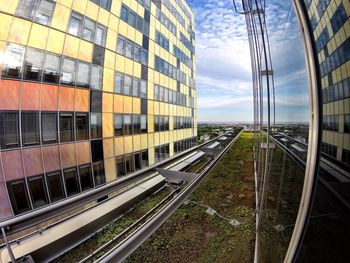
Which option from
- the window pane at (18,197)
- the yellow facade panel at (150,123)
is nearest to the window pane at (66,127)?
the window pane at (18,197)

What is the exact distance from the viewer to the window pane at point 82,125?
192 inches

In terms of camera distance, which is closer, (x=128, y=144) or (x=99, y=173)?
(x=99, y=173)

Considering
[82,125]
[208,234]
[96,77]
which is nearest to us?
[208,234]

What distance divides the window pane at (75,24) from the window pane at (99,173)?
350 cm

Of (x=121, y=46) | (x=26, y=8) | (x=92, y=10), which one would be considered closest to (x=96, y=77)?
(x=121, y=46)

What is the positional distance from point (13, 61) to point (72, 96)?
4.20 feet

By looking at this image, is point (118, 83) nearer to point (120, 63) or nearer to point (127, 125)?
point (120, 63)

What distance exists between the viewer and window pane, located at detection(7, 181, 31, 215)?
12.1 feet

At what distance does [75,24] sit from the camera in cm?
470

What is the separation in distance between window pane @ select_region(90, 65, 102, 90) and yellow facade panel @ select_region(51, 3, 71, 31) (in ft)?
3.68

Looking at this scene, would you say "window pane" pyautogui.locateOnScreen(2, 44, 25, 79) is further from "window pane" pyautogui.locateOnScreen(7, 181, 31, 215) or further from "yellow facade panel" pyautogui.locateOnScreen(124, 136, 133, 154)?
"yellow facade panel" pyautogui.locateOnScreen(124, 136, 133, 154)

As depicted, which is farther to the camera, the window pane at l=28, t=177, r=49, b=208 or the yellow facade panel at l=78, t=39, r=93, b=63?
the yellow facade panel at l=78, t=39, r=93, b=63

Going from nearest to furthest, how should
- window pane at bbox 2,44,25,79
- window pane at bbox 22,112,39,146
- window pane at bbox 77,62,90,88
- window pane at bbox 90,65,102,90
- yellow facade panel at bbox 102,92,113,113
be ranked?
1. window pane at bbox 2,44,25,79
2. window pane at bbox 22,112,39,146
3. window pane at bbox 77,62,90,88
4. window pane at bbox 90,65,102,90
5. yellow facade panel at bbox 102,92,113,113

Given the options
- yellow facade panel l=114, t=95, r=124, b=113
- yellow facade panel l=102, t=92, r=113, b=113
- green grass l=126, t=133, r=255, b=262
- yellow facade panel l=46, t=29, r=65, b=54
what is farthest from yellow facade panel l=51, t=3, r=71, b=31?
green grass l=126, t=133, r=255, b=262
